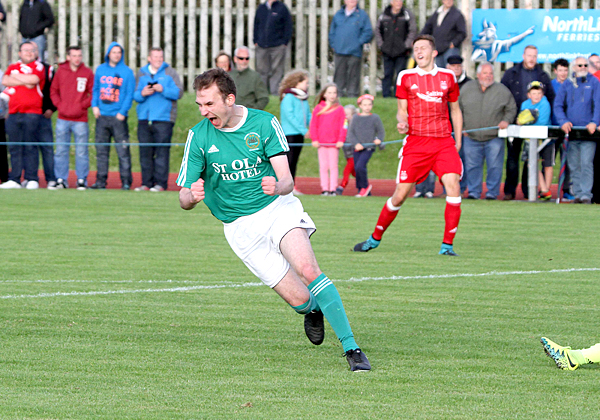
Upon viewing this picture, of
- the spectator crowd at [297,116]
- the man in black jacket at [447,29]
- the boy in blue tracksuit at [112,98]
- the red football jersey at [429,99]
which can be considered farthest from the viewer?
the man in black jacket at [447,29]

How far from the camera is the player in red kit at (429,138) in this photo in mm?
10047

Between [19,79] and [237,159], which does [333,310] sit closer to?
[237,159]

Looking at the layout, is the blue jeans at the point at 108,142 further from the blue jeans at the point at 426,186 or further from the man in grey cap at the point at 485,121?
the man in grey cap at the point at 485,121

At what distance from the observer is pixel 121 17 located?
2308 cm

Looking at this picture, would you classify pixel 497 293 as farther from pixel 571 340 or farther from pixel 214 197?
pixel 214 197

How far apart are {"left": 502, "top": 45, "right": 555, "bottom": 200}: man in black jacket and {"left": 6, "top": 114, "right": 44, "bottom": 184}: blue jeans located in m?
8.33

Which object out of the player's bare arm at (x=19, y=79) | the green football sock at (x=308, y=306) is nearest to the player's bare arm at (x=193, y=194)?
the green football sock at (x=308, y=306)

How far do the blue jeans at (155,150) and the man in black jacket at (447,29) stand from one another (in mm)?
5412

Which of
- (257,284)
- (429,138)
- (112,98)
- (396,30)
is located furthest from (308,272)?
(396,30)

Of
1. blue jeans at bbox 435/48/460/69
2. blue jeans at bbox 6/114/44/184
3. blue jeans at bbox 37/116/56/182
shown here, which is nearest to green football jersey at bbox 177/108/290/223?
blue jeans at bbox 6/114/44/184

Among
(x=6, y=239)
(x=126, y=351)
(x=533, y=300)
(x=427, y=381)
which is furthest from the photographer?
(x=6, y=239)

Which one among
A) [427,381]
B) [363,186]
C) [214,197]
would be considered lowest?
[363,186]

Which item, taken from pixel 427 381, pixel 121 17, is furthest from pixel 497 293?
pixel 121 17

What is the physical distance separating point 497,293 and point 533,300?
0.37 m
